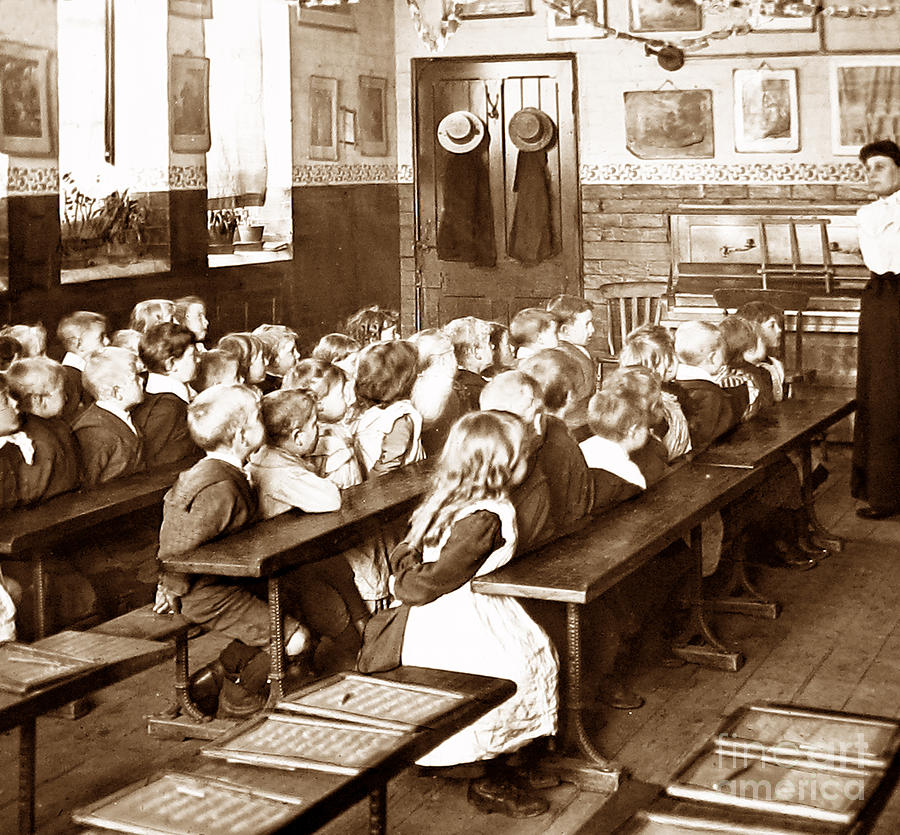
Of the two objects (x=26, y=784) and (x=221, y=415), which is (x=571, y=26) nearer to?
(x=221, y=415)

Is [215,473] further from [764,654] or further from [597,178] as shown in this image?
[597,178]

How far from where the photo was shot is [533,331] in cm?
713

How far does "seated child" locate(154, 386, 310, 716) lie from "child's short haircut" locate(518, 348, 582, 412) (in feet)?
4.29

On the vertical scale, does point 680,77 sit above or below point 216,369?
above

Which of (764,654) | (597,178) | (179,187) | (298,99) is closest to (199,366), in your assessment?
(764,654)

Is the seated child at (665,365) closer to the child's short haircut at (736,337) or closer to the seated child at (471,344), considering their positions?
the child's short haircut at (736,337)

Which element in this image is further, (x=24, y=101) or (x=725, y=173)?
(x=725, y=173)

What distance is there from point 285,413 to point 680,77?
707 centimetres

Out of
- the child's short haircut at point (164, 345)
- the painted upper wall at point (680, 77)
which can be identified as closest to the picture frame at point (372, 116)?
the painted upper wall at point (680, 77)

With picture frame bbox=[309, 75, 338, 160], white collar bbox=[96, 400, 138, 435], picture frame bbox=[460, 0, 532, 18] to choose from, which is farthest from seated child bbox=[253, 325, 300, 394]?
picture frame bbox=[460, 0, 532, 18]

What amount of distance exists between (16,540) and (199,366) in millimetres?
1784

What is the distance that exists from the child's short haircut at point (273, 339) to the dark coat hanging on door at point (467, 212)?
170 inches

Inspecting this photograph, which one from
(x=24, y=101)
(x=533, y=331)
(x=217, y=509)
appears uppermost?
(x=24, y=101)

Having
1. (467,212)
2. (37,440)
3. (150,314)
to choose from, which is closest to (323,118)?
(467,212)
